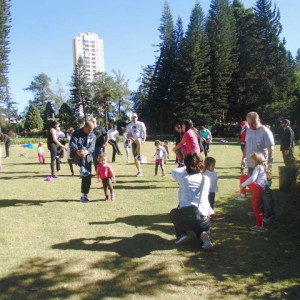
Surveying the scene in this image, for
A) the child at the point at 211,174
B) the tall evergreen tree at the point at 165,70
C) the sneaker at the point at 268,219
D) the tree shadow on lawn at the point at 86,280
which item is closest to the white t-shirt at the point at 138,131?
the child at the point at 211,174

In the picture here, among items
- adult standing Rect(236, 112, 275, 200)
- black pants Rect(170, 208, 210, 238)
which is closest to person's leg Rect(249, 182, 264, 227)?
adult standing Rect(236, 112, 275, 200)

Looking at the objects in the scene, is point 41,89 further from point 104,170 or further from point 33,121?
point 104,170

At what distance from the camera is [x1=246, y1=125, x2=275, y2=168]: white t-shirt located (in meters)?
5.96

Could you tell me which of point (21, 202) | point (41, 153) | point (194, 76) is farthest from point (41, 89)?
point (21, 202)

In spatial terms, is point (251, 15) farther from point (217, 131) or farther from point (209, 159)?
point (209, 159)

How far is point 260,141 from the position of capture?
6031 mm

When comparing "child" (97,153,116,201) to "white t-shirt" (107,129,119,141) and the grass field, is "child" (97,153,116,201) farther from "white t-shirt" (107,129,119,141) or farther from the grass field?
"white t-shirt" (107,129,119,141)

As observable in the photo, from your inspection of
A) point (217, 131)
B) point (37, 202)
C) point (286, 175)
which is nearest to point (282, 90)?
point (217, 131)

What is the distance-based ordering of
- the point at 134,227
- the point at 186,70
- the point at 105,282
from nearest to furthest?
1. the point at 105,282
2. the point at 134,227
3. the point at 186,70

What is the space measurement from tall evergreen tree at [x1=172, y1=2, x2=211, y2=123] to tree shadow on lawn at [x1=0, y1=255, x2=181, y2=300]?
145 ft

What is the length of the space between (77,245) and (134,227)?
1150 millimetres

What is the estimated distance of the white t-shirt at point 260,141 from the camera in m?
5.96

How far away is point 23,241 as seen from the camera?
5078mm

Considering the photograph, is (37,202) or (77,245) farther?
(37,202)
